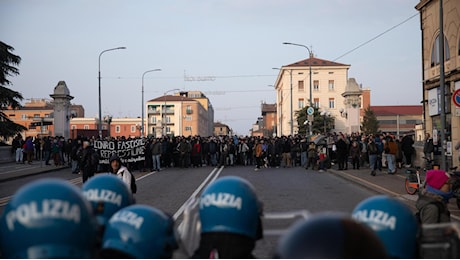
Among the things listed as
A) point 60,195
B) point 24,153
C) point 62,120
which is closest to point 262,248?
point 60,195

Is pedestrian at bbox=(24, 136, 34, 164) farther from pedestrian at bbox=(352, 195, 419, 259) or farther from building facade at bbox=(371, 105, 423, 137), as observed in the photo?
building facade at bbox=(371, 105, 423, 137)

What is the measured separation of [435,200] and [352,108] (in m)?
34.1

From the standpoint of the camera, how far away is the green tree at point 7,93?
113ft

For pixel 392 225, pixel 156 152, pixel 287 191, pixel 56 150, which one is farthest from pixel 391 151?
pixel 392 225

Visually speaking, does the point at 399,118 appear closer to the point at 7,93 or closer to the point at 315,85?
the point at 315,85

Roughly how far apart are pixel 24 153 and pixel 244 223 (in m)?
31.6

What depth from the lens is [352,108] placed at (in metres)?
38.8

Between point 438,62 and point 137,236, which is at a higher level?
point 438,62

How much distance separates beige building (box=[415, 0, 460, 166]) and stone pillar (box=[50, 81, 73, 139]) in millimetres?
23953

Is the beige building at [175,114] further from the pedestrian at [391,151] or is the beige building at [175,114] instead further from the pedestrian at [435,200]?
the pedestrian at [435,200]

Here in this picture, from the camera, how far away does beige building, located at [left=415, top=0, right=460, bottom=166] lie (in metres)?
23.0

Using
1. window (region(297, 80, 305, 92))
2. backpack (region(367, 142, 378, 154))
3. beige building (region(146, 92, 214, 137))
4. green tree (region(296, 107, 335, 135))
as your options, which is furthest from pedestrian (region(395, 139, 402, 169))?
beige building (region(146, 92, 214, 137))

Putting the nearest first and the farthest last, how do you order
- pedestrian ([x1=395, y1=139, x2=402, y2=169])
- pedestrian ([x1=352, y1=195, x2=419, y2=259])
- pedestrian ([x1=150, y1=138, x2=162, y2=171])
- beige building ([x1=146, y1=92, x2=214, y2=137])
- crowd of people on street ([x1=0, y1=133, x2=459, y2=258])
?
crowd of people on street ([x1=0, y1=133, x2=459, y2=258]) → pedestrian ([x1=352, y1=195, x2=419, y2=259]) → pedestrian ([x1=395, y1=139, x2=402, y2=169]) → pedestrian ([x1=150, y1=138, x2=162, y2=171]) → beige building ([x1=146, y1=92, x2=214, y2=137])

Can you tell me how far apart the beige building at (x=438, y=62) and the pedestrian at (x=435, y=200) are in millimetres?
16162
